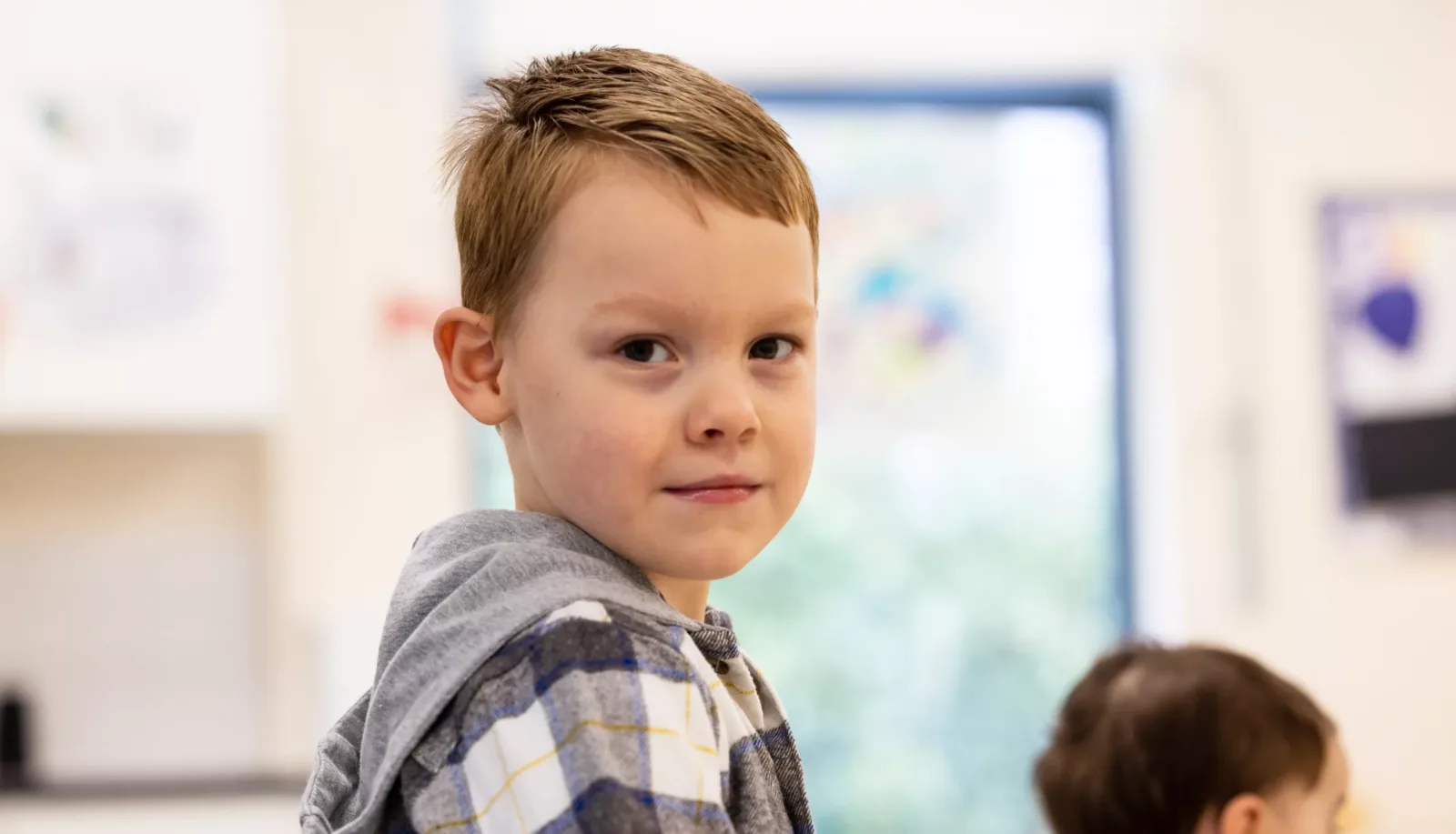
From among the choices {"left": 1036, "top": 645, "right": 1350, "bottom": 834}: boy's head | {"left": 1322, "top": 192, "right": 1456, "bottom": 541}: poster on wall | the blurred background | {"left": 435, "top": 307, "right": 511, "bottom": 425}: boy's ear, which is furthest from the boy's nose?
{"left": 1322, "top": 192, "right": 1456, "bottom": 541}: poster on wall

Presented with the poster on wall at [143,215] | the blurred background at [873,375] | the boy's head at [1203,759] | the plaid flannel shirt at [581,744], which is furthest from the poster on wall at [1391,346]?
the plaid flannel shirt at [581,744]

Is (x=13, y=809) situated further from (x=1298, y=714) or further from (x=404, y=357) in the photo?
(x=1298, y=714)

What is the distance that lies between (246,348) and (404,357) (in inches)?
14.2

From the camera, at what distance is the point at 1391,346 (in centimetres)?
303

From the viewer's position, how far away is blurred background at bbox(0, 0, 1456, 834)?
2.36 m

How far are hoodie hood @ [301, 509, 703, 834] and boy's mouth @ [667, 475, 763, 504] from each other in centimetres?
5

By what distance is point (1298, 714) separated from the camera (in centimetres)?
139

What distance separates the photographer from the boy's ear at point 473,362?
708mm

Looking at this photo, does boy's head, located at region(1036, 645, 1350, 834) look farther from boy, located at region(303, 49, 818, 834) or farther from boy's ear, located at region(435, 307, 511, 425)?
boy's ear, located at region(435, 307, 511, 425)

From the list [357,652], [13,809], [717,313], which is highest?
[717,313]

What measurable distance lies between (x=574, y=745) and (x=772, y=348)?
22cm

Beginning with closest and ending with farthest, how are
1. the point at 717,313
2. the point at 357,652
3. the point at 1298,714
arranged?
the point at 717,313 < the point at 1298,714 < the point at 357,652

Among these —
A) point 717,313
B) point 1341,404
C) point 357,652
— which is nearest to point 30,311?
point 357,652

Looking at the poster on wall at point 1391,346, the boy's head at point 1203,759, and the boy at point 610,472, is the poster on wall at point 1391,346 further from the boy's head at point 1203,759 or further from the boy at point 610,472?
the boy at point 610,472
